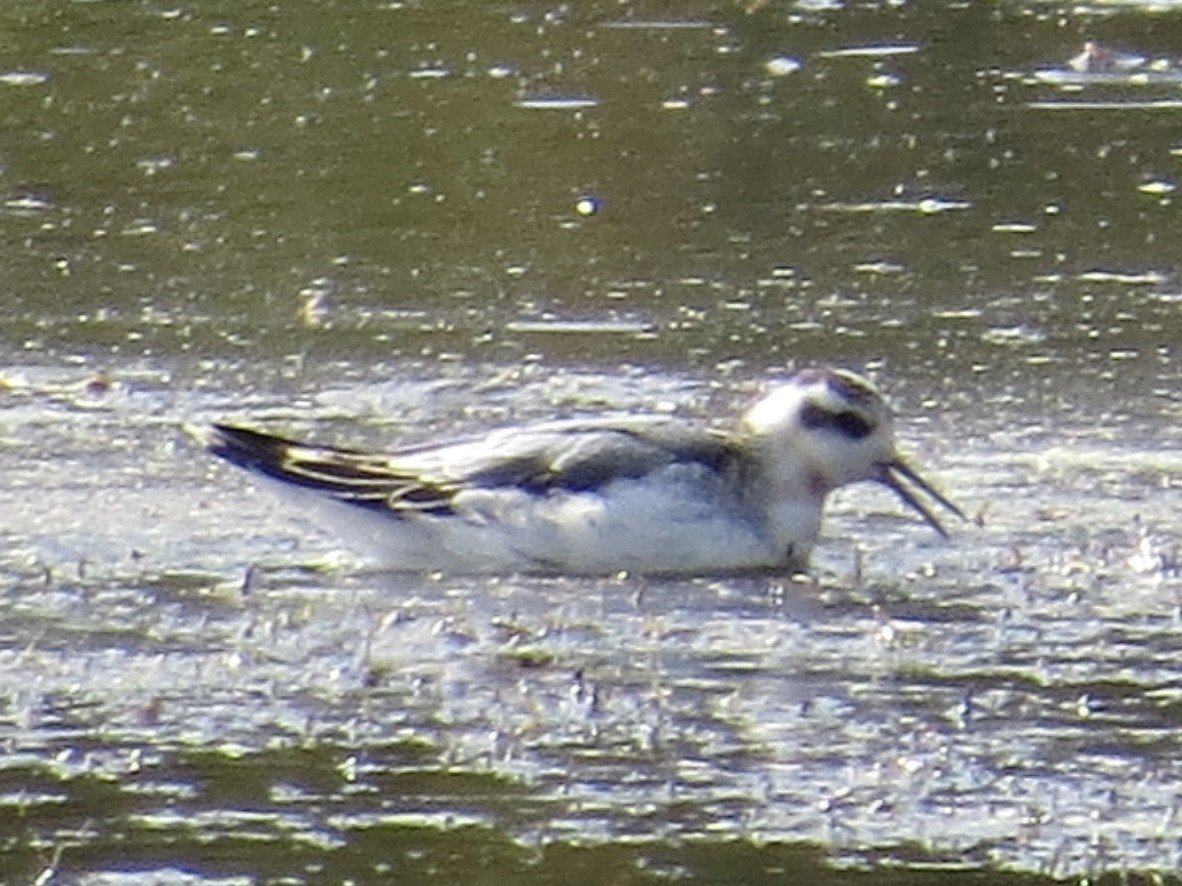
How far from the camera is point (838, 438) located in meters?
8.98

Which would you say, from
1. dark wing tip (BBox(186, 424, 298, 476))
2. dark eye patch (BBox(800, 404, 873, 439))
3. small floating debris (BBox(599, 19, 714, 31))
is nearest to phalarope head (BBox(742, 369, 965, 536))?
dark eye patch (BBox(800, 404, 873, 439))

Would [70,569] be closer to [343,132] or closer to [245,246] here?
[245,246]

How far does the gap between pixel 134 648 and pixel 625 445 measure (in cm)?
137

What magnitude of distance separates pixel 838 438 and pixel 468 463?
92 centimetres

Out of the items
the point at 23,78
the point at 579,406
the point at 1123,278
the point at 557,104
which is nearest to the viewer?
the point at 579,406

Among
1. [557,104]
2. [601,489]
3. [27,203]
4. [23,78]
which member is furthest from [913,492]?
[23,78]

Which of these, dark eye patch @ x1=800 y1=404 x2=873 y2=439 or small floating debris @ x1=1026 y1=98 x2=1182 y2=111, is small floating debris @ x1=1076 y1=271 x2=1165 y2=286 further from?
dark eye patch @ x1=800 y1=404 x2=873 y2=439

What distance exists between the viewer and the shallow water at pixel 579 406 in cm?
717

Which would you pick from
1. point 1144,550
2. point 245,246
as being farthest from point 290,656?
point 245,246

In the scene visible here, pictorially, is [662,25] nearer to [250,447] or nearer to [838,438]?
[838,438]

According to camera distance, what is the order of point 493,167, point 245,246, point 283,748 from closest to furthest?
point 283,748, point 245,246, point 493,167

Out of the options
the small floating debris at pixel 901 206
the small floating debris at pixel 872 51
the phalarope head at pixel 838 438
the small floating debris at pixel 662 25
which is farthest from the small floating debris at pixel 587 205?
the phalarope head at pixel 838 438

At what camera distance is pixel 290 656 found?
8.06m

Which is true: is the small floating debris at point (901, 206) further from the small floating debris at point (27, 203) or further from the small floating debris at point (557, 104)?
the small floating debris at point (27, 203)
